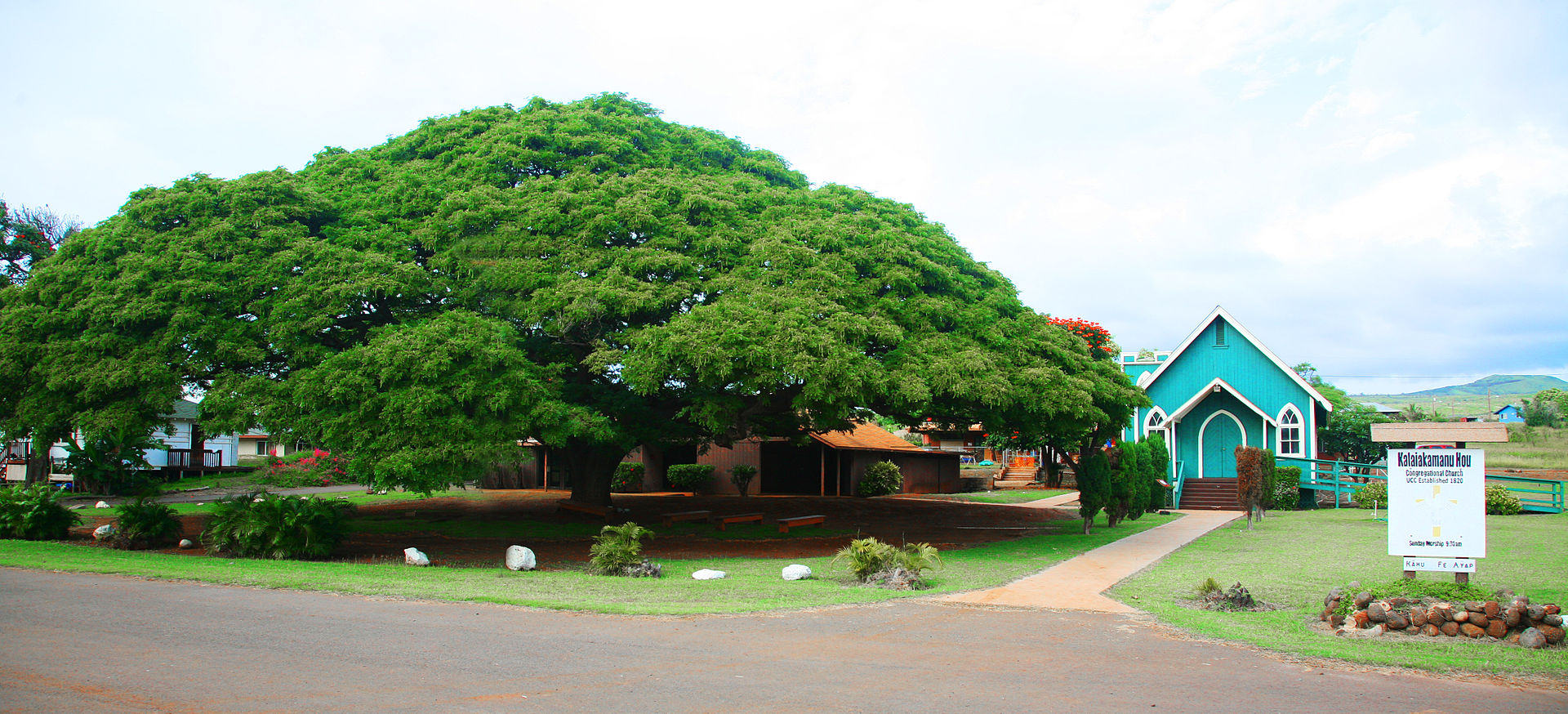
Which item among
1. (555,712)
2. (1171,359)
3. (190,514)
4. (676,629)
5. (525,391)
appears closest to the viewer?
(555,712)

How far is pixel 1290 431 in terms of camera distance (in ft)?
93.9

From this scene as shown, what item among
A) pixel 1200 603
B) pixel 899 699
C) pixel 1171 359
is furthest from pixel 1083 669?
pixel 1171 359

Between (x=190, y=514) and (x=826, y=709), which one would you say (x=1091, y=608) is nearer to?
(x=826, y=709)

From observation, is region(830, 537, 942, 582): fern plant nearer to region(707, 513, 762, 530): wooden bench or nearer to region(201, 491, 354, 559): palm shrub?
region(707, 513, 762, 530): wooden bench

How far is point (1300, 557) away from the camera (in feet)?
47.5

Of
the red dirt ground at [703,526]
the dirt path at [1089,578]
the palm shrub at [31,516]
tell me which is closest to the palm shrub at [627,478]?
the red dirt ground at [703,526]

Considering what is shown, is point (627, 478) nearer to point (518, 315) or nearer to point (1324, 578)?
point (518, 315)

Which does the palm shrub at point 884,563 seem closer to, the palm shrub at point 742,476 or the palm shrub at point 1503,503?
the palm shrub at point 742,476

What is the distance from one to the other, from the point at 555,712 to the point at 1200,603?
7.69 meters

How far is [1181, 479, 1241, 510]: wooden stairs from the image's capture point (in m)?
27.9

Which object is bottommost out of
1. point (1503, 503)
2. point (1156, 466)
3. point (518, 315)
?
point (1503, 503)

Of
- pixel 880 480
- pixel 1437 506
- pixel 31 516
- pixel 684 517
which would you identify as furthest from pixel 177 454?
pixel 1437 506

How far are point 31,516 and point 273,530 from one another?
19.7ft

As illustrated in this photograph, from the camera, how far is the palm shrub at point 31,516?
52.1 feet
